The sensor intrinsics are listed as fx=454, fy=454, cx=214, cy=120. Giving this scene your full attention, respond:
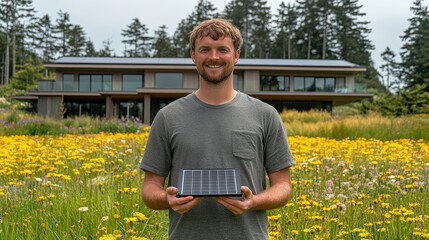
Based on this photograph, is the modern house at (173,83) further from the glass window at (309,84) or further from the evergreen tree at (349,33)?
the evergreen tree at (349,33)

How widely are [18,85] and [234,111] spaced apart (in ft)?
163

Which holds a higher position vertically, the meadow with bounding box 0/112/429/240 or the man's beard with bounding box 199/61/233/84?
the man's beard with bounding box 199/61/233/84

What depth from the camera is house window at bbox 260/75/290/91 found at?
115 feet

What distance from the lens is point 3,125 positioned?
16125 millimetres

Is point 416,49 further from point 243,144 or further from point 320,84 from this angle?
point 243,144

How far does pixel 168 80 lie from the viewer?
3500cm

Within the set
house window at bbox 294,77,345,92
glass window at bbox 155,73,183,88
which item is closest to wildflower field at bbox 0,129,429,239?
glass window at bbox 155,73,183,88

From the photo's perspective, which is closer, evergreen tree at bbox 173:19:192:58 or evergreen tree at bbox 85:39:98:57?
A: evergreen tree at bbox 173:19:192:58

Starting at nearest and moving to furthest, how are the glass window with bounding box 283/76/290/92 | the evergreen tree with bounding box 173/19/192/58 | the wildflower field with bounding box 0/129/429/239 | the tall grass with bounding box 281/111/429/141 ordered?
the wildflower field with bounding box 0/129/429/239
the tall grass with bounding box 281/111/429/141
the glass window with bounding box 283/76/290/92
the evergreen tree with bounding box 173/19/192/58

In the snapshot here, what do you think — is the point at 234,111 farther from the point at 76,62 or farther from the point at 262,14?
the point at 262,14

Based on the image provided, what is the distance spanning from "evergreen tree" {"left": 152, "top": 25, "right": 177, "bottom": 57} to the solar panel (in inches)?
2519

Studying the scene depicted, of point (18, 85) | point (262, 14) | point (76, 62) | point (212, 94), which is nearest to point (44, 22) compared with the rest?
point (18, 85)

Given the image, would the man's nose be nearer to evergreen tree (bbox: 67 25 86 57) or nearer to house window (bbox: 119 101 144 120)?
house window (bbox: 119 101 144 120)

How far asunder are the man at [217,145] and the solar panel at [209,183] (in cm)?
17
